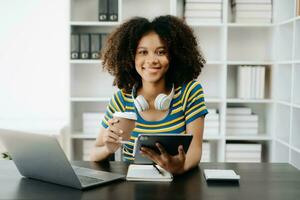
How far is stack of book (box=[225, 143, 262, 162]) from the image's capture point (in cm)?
357

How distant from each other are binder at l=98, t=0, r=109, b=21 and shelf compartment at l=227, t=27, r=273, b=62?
1.13 m

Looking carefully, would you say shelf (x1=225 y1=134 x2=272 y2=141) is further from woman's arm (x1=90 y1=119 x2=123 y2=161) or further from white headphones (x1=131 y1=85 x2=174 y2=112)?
woman's arm (x1=90 y1=119 x2=123 y2=161)

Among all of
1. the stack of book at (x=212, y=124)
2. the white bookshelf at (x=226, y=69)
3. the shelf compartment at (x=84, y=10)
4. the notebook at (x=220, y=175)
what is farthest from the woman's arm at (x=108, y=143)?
the shelf compartment at (x=84, y=10)

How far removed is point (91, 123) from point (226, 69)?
122cm

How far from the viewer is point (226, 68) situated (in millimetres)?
3498

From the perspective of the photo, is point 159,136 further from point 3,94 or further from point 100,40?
point 3,94

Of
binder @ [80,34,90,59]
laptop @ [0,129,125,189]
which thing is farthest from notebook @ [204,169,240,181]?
binder @ [80,34,90,59]

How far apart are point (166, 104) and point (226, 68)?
1.61 metres

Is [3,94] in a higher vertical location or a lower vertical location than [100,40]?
lower

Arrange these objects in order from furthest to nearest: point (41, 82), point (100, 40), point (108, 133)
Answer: point (41, 82), point (100, 40), point (108, 133)

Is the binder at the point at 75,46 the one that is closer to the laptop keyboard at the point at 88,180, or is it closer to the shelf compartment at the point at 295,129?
the shelf compartment at the point at 295,129

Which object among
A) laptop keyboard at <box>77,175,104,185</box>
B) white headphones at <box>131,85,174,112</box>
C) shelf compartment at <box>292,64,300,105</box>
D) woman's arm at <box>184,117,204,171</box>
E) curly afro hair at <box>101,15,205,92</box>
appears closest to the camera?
laptop keyboard at <box>77,175,104,185</box>

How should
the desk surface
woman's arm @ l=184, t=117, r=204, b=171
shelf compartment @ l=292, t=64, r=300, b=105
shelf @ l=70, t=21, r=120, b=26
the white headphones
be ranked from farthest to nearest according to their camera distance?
shelf @ l=70, t=21, r=120, b=26
shelf compartment @ l=292, t=64, r=300, b=105
the white headphones
woman's arm @ l=184, t=117, r=204, b=171
the desk surface

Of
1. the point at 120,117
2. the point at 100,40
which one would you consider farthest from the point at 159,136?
the point at 100,40
